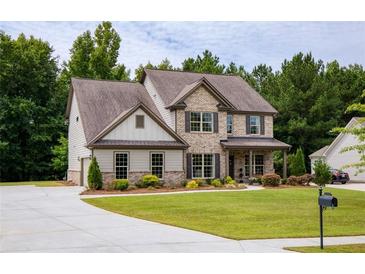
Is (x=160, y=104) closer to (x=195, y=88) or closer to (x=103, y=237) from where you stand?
(x=195, y=88)

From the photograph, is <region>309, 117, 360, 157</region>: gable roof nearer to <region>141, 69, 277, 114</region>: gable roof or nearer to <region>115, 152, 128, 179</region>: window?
<region>141, 69, 277, 114</region>: gable roof

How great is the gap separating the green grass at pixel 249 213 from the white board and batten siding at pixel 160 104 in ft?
31.5

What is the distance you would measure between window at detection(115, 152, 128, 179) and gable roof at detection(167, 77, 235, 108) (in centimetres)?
492

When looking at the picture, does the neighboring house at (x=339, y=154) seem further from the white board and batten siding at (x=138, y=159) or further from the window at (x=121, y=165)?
the window at (x=121, y=165)

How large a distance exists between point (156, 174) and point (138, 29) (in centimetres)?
1578

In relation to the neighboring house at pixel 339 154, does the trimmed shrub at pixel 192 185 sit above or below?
below

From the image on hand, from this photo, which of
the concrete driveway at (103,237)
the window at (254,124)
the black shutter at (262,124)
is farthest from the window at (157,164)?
the concrete driveway at (103,237)

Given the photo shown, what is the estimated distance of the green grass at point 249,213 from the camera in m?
12.6

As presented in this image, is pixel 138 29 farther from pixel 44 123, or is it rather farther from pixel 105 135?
pixel 44 123

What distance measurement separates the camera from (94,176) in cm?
2659

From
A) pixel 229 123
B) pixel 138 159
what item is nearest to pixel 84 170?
pixel 138 159

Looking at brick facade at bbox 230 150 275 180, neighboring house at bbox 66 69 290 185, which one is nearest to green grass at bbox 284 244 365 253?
neighboring house at bbox 66 69 290 185

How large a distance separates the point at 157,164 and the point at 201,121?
453 cm

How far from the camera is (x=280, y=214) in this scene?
16.0 metres
